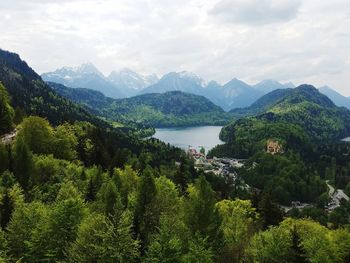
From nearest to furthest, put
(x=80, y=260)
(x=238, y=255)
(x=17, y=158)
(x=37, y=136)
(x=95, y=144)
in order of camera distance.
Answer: (x=80, y=260) → (x=238, y=255) → (x=17, y=158) → (x=37, y=136) → (x=95, y=144)

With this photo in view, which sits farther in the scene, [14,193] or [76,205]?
[14,193]

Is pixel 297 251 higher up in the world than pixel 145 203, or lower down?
lower down

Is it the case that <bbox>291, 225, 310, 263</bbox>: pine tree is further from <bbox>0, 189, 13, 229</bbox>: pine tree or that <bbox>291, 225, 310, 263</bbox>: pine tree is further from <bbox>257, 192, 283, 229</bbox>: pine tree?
<bbox>0, 189, 13, 229</bbox>: pine tree

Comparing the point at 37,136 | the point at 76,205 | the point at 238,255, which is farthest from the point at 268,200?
the point at 37,136

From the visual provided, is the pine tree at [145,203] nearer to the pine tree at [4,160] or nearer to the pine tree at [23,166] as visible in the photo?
the pine tree at [23,166]

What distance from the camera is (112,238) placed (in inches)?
2341

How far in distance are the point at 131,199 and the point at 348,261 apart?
3843 centimetres

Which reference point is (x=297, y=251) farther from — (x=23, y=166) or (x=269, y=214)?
(x=23, y=166)

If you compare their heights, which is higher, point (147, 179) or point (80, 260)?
point (147, 179)

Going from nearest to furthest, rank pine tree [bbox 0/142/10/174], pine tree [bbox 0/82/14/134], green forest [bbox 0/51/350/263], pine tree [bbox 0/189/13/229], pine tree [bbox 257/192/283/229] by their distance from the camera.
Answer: green forest [bbox 0/51/350/263]
pine tree [bbox 0/189/13/229]
pine tree [bbox 257/192/283/229]
pine tree [bbox 0/142/10/174]
pine tree [bbox 0/82/14/134]

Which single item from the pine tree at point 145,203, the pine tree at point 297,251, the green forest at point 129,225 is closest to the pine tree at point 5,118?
the green forest at point 129,225

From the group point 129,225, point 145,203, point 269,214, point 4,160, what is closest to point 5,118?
point 4,160

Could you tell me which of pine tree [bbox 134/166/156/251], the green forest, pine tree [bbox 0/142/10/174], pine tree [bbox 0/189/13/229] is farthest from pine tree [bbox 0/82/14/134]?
pine tree [bbox 134/166/156/251]

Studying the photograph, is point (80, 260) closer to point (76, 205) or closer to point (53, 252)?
point (53, 252)
